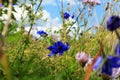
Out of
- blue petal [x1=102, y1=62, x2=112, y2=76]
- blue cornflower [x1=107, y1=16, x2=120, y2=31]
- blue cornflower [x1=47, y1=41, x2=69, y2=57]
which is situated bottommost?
blue cornflower [x1=47, y1=41, x2=69, y2=57]

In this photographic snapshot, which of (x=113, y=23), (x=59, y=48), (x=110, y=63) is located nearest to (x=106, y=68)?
(x=110, y=63)

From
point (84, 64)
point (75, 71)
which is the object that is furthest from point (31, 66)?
point (75, 71)

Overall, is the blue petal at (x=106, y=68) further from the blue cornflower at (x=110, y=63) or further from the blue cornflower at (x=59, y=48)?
the blue cornflower at (x=59, y=48)

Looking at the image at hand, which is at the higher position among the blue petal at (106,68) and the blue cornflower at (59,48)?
the blue petal at (106,68)

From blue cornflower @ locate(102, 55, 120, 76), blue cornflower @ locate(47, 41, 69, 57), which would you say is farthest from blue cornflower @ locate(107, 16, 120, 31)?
blue cornflower @ locate(47, 41, 69, 57)

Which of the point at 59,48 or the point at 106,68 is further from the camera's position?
the point at 59,48

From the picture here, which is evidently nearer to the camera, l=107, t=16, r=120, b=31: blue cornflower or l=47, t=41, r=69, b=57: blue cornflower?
l=107, t=16, r=120, b=31: blue cornflower

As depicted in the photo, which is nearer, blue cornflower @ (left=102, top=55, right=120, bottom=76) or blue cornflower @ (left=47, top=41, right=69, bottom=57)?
blue cornflower @ (left=102, top=55, right=120, bottom=76)

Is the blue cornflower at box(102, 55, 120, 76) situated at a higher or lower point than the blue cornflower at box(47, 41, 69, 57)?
higher

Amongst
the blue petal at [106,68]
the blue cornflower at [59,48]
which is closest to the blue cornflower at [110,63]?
the blue petal at [106,68]

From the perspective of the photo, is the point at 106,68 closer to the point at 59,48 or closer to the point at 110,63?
the point at 110,63

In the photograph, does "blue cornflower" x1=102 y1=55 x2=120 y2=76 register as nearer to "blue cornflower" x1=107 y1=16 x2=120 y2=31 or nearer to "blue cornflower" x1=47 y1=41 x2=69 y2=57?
"blue cornflower" x1=107 y1=16 x2=120 y2=31

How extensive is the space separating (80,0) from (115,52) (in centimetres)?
333

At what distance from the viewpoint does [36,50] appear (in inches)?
132
